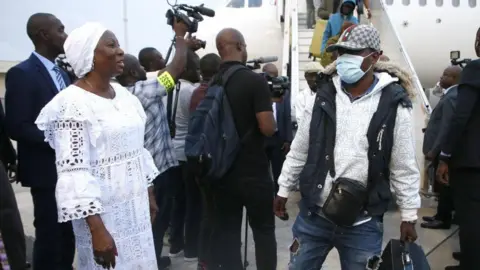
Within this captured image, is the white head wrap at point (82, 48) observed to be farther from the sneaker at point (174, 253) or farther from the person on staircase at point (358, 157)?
the sneaker at point (174, 253)

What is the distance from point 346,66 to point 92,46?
1.26m

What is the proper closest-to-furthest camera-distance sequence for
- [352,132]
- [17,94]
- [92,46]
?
[92,46], [352,132], [17,94]

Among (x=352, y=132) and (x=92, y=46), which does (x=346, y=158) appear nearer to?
(x=352, y=132)

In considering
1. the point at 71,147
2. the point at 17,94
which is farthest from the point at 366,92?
the point at 17,94

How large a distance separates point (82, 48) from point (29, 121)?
95 cm

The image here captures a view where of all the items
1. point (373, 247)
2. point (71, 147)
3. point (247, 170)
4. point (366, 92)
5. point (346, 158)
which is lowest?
point (373, 247)

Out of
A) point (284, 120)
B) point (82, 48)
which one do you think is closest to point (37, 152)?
point (82, 48)

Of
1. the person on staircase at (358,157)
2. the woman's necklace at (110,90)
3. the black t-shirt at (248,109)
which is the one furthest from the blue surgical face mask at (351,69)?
the woman's necklace at (110,90)

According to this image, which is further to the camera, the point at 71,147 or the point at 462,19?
the point at 462,19

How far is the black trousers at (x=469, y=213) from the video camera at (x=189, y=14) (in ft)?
7.02

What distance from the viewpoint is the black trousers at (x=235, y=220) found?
3277 mm

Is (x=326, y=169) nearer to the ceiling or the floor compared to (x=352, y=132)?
nearer to the floor

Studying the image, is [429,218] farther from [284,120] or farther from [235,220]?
[235,220]

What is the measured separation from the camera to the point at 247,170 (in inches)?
128
